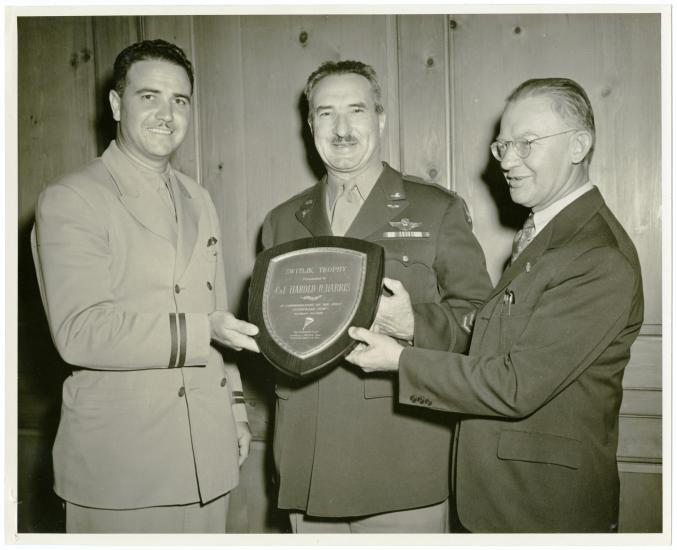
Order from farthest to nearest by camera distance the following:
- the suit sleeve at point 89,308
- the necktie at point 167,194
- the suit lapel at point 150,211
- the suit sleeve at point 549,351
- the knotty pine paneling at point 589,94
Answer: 1. the knotty pine paneling at point 589,94
2. the necktie at point 167,194
3. the suit lapel at point 150,211
4. the suit sleeve at point 89,308
5. the suit sleeve at point 549,351

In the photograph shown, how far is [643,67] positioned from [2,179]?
245cm

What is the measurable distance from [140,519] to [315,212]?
3.87 ft

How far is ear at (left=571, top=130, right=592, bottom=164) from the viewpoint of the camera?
1584 millimetres

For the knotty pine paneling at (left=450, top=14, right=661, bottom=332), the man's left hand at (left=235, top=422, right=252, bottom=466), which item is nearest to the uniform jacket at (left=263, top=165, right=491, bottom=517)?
the man's left hand at (left=235, top=422, right=252, bottom=466)

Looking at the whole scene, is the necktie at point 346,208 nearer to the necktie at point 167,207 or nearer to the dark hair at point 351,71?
the dark hair at point 351,71

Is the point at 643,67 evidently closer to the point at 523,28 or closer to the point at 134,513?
the point at 523,28

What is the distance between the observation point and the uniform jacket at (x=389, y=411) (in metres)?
1.87

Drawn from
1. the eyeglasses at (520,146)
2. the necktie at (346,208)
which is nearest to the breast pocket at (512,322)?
the eyeglasses at (520,146)

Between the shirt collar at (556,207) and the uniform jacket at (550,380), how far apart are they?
0.13 feet

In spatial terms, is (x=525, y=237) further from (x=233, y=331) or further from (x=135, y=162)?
(x=135, y=162)

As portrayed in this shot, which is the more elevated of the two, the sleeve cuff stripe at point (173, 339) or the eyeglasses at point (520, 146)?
the eyeglasses at point (520, 146)

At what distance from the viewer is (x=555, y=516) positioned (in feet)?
5.03

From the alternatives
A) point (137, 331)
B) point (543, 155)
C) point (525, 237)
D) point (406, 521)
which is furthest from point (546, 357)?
point (137, 331)

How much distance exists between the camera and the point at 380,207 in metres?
→ 1.95
